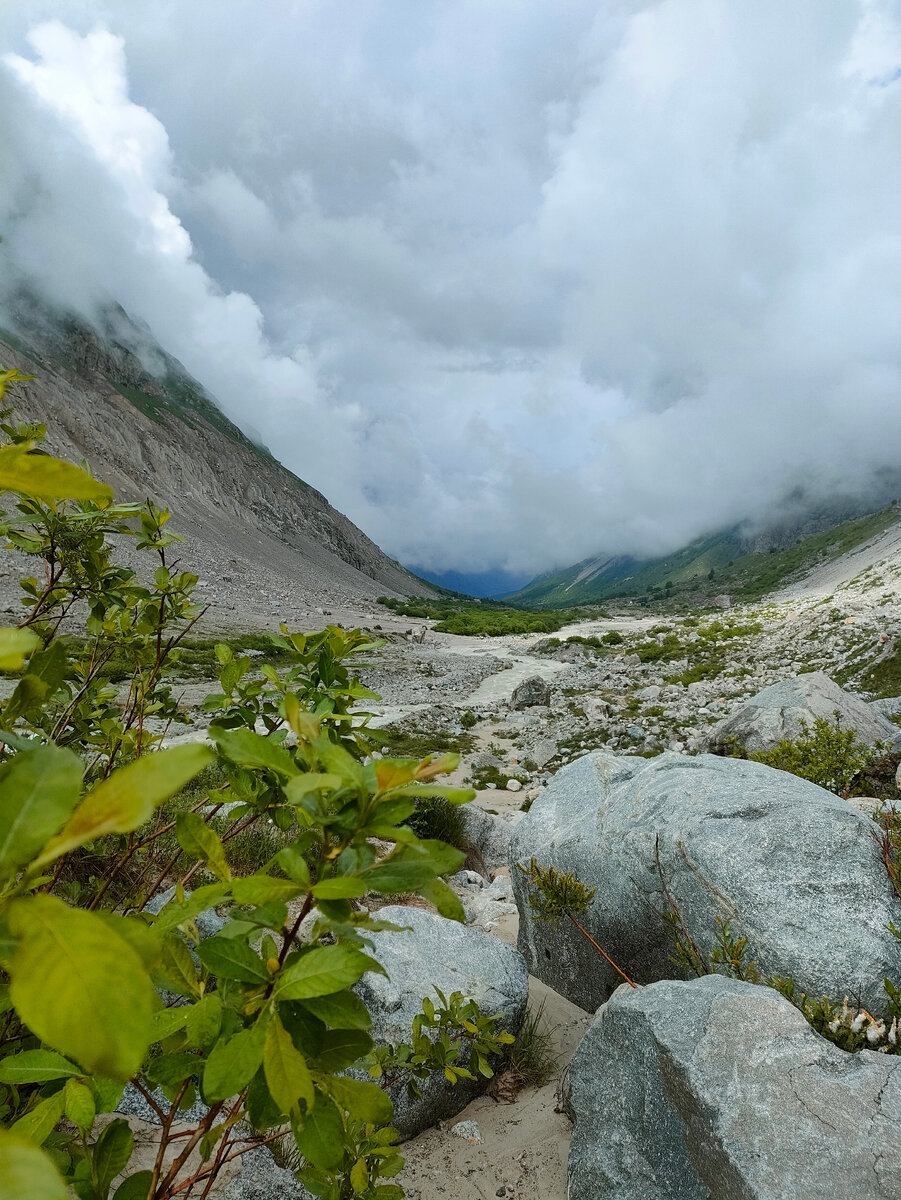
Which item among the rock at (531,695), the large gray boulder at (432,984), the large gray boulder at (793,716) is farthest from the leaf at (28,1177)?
the rock at (531,695)

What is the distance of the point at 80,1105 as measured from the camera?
1.21 meters

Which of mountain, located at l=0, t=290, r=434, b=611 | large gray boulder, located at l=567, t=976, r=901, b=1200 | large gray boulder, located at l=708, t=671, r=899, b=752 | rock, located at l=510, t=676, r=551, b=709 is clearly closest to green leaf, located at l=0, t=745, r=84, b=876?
large gray boulder, located at l=567, t=976, r=901, b=1200

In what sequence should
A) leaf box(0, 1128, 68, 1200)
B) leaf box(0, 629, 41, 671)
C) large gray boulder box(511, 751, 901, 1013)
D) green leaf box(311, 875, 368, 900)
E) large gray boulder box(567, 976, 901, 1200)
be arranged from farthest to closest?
large gray boulder box(511, 751, 901, 1013) < large gray boulder box(567, 976, 901, 1200) < green leaf box(311, 875, 368, 900) < leaf box(0, 629, 41, 671) < leaf box(0, 1128, 68, 1200)

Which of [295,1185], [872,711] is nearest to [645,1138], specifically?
[295,1185]

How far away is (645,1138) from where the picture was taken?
2.87 m

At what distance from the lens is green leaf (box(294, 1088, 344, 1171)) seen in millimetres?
991

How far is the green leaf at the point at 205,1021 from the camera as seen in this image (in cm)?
104

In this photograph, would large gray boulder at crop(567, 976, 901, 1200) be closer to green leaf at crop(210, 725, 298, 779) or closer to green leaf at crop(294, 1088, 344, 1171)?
green leaf at crop(294, 1088, 344, 1171)

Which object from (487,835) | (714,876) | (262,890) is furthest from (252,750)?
(487,835)

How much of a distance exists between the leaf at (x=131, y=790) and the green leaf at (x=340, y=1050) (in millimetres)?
792

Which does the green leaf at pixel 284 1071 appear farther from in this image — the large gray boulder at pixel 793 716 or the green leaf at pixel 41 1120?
the large gray boulder at pixel 793 716

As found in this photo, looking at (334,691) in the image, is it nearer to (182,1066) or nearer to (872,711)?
(182,1066)

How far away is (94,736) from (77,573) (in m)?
0.74

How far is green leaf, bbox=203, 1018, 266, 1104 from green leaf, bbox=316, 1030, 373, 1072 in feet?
0.58
